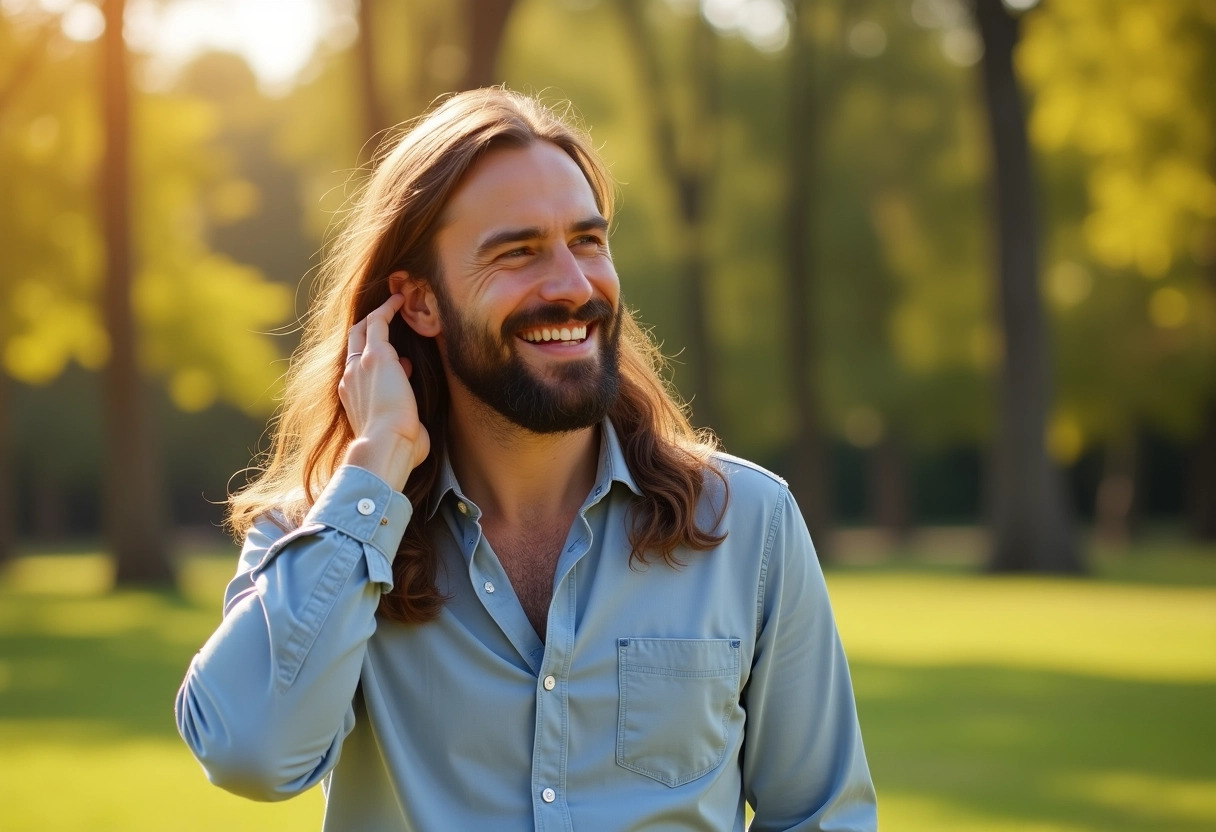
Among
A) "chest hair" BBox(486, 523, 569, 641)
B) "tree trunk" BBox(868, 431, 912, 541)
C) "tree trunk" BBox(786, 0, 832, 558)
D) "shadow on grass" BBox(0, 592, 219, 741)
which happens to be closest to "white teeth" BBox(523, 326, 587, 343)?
"chest hair" BBox(486, 523, 569, 641)

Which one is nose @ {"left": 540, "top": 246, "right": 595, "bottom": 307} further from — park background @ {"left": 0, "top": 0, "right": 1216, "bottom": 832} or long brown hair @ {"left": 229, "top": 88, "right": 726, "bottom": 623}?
park background @ {"left": 0, "top": 0, "right": 1216, "bottom": 832}

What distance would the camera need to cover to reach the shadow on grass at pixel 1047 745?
761cm

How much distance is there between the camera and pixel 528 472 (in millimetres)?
3521

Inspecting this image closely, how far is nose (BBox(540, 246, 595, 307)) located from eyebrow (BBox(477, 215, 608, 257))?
6 cm

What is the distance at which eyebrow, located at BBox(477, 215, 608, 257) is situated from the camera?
338 centimetres

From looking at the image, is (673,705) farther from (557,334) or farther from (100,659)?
(100,659)

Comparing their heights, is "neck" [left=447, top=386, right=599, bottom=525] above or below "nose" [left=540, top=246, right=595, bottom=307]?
below

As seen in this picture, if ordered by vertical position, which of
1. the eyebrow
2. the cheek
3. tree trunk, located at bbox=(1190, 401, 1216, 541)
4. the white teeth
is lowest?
tree trunk, located at bbox=(1190, 401, 1216, 541)

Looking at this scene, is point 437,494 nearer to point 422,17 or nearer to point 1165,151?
point 1165,151

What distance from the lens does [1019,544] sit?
21.8 m

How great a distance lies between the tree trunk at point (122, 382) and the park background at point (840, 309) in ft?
0.15

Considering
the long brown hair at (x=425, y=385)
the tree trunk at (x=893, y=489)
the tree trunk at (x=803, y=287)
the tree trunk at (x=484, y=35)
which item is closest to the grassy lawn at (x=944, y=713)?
the long brown hair at (x=425, y=385)

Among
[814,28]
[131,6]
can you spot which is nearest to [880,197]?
[814,28]

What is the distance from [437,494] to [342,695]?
2.02ft
